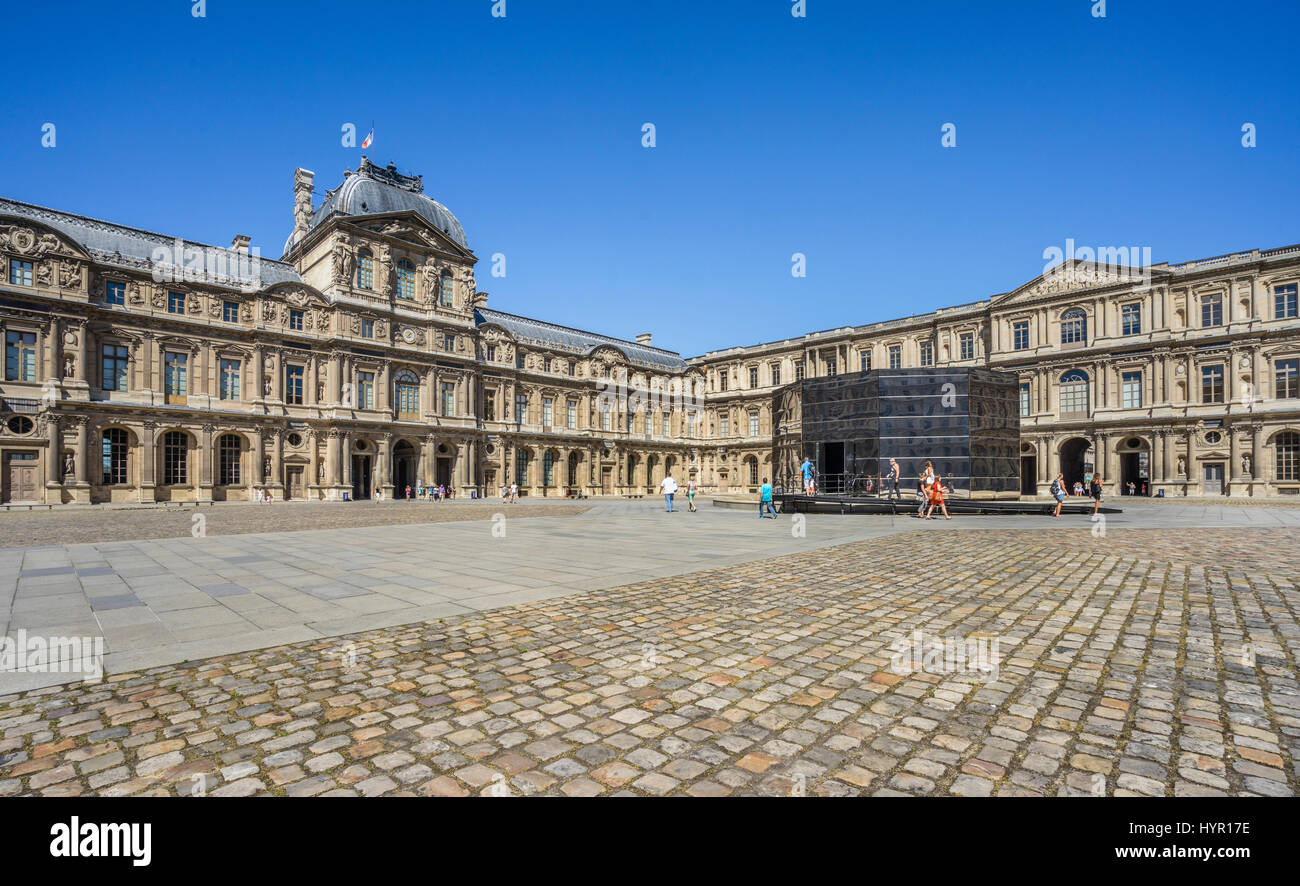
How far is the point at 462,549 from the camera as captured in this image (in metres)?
11.6

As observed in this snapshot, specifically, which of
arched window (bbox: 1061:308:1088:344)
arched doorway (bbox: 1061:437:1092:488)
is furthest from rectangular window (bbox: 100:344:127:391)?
arched window (bbox: 1061:308:1088:344)

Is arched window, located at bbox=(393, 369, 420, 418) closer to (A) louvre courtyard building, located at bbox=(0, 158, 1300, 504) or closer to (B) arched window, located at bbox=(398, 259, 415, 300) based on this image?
(A) louvre courtyard building, located at bbox=(0, 158, 1300, 504)

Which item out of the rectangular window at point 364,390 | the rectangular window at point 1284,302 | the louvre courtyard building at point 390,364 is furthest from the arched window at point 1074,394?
the rectangular window at point 364,390

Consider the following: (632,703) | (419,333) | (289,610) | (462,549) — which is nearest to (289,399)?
(419,333)

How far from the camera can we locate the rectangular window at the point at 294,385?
128 feet

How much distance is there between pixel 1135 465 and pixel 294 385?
5875 cm

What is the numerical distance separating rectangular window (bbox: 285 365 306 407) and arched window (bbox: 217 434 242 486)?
378 cm

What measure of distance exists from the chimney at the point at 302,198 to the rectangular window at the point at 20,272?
18459mm

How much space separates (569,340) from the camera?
59031mm

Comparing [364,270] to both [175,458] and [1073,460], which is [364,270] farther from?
[1073,460]

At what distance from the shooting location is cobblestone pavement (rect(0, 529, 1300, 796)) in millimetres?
2902

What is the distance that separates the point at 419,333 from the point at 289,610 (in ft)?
136
